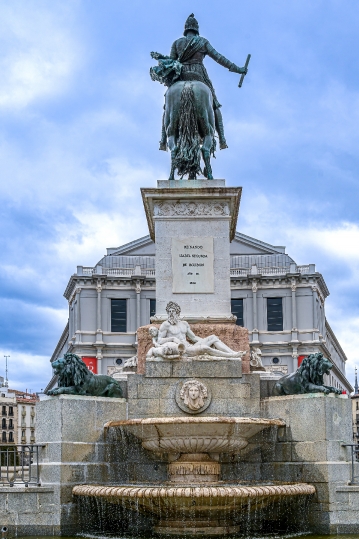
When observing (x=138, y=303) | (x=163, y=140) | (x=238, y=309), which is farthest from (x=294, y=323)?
(x=163, y=140)

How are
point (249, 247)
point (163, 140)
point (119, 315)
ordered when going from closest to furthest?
point (163, 140)
point (119, 315)
point (249, 247)

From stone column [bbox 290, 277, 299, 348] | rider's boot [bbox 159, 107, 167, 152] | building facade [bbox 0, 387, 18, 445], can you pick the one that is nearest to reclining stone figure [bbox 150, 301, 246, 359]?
rider's boot [bbox 159, 107, 167, 152]

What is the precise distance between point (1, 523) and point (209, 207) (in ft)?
23.8

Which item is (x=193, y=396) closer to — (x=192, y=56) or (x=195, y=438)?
(x=195, y=438)

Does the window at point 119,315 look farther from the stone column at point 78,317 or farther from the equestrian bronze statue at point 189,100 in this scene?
the equestrian bronze statue at point 189,100

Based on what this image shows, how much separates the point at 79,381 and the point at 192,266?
133 inches

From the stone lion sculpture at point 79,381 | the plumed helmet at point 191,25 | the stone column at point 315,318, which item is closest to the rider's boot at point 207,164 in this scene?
the plumed helmet at point 191,25

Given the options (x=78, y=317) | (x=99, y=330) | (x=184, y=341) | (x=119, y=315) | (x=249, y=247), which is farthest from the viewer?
(x=249, y=247)

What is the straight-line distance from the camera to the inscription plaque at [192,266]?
16.6 m

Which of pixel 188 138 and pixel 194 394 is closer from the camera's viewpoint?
pixel 194 394

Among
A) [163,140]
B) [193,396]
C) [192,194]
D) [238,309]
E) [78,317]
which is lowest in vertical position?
[193,396]

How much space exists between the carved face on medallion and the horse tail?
16.8 ft

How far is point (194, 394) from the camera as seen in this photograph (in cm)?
1481

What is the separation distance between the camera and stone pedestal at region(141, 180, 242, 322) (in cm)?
1659
